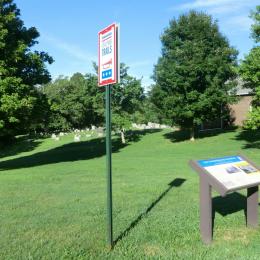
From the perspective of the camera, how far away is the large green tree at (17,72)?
703 inches

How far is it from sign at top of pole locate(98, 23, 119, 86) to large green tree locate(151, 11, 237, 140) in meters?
27.9

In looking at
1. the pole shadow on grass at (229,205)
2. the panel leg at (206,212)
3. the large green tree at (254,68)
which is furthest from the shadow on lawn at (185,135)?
the panel leg at (206,212)

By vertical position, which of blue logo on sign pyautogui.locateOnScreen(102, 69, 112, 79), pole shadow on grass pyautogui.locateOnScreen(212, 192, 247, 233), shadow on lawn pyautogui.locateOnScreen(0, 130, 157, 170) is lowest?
shadow on lawn pyautogui.locateOnScreen(0, 130, 157, 170)

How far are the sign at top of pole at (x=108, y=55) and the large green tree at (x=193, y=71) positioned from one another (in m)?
27.9

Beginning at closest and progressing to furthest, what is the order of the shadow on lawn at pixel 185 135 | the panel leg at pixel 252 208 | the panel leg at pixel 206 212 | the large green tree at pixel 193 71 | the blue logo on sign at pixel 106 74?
the blue logo on sign at pixel 106 74
the panel leg at pixel 206 212
the panel leg at pixel 252 208
the large green tree at pixel 193 71
the shadow on lawn at pixel 185 135

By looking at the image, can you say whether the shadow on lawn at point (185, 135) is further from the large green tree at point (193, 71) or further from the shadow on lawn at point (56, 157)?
the shadow on lawn at point (56, 157)

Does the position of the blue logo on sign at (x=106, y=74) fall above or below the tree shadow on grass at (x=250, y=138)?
above

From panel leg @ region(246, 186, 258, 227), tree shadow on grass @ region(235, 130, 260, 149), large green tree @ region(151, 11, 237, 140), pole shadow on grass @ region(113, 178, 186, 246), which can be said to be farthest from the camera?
large green tree @ region(151, 11, 237, 140)

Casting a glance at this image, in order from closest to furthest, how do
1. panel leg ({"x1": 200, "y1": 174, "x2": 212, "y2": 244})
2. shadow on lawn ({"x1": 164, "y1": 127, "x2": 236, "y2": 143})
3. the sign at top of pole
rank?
the sign at top of pole, panel leg ({"x1": 200, "y1": 174, "x2": 212, "y2": 244}), shadow on lawn ({"x1": 164, "y1": 127, "x2": 236, "y2": 143})

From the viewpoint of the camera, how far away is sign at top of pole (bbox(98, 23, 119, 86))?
550 centimetres

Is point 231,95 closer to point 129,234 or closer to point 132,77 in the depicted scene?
point 132,77

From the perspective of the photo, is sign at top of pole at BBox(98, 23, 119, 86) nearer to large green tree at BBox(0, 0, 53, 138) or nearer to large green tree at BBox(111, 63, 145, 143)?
large green tree at BBox(0, 0, 53, 138)

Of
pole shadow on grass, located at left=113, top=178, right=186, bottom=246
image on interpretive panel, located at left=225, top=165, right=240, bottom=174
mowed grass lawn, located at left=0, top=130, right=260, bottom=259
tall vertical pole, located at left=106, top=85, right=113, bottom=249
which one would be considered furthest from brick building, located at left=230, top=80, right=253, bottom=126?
tall vertical pole, located at left=106, top=85, right=113, bottom=249

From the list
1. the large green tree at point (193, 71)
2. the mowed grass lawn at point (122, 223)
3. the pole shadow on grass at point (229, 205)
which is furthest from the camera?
the large green tree at point (193, 71)
